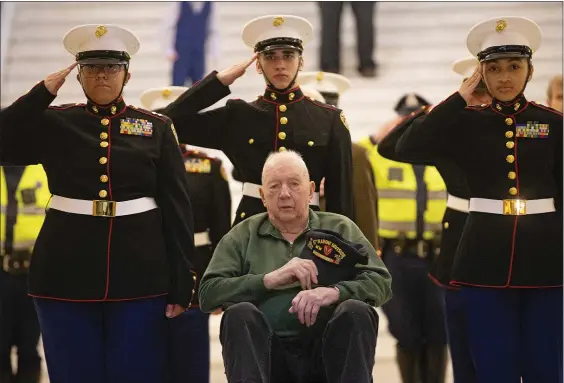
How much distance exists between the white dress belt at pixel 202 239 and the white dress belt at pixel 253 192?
2.10ft

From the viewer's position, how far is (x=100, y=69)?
3355 mm

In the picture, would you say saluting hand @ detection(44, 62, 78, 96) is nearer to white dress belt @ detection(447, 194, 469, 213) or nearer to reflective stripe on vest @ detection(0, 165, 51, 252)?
reflective stripe on vest @ detection(0, 165, 51, 252)

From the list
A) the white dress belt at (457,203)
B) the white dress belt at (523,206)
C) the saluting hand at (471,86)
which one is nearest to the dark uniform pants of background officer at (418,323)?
the white dress belt at (457,203)

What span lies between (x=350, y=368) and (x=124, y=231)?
3.20ft

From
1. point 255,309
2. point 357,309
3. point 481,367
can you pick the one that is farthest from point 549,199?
point 255,309

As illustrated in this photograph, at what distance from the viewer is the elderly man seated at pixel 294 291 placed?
9.42 ft

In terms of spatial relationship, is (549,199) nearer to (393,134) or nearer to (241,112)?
(393,134)

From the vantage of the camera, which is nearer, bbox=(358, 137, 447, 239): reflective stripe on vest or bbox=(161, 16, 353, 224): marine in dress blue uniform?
bbox=(161, 16, 353, 224): marine in dress blue uniform

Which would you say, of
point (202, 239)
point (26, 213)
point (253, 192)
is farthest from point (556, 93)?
point (26, 213)

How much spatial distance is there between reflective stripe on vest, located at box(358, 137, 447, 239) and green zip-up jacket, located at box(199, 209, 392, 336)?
1630 millimetres

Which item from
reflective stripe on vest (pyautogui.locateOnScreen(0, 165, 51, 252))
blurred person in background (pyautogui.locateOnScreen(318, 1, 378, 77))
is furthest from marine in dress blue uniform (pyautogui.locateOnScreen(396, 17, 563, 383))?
blurred person in background (pyautogui.locateOnScreen(318, 1, 378, 77))

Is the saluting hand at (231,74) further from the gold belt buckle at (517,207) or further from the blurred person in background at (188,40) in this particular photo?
the blurred person in background at (188,40)

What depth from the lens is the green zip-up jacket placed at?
9.95 ft

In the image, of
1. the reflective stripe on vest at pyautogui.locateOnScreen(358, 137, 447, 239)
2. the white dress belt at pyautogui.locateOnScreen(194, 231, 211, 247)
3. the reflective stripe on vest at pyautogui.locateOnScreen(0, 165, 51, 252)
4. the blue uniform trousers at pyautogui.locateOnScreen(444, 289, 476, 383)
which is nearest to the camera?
the blue uniform trousers at pyautogui.locateOnScreen(444, 289, 476, 383)
